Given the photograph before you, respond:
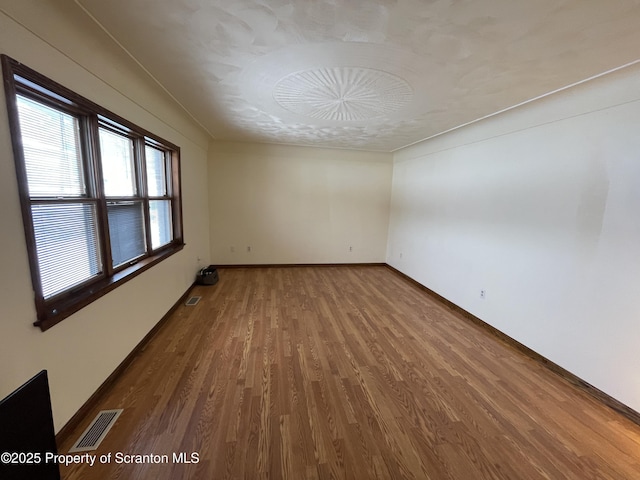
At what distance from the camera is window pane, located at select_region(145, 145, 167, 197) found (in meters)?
2.67

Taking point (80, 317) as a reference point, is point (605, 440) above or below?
below

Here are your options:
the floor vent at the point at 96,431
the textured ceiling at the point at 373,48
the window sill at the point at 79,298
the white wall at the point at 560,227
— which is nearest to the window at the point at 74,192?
the window sill at the point at 79,298

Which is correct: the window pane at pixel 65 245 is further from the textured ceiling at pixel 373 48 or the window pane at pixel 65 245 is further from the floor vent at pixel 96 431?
the textured ceiling at pixel 373 48

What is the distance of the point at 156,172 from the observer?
2871 mm

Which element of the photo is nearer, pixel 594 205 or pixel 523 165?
pixel 594 205

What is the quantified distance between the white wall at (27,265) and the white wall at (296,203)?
2015 mm

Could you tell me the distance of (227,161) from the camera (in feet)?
14.8

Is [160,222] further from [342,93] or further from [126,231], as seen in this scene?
[342,93]

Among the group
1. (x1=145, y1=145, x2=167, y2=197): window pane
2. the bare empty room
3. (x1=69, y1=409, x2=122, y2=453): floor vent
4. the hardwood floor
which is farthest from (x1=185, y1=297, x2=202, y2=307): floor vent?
(x1=69, y1=409, x2=122, y2=453): floor vent

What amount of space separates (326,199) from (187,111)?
2762 mm

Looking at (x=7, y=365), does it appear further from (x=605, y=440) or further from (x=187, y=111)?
(x=605, y=440)

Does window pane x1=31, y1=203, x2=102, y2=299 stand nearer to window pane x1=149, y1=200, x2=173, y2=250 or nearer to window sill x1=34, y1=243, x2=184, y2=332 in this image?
window sill x1=34, y1=243, x2=184, y2=332

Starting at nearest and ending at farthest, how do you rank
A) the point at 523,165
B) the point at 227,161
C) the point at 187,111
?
the point at 523,165 → the point at 187,111 → the point at 227,161

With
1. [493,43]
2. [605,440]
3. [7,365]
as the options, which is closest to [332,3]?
[493,43]
